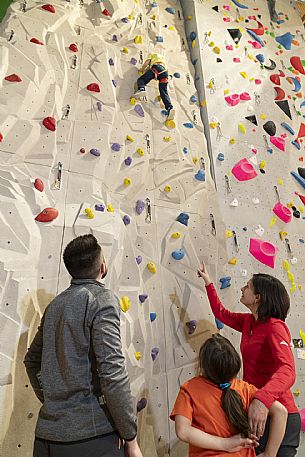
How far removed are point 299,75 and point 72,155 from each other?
9.47ft

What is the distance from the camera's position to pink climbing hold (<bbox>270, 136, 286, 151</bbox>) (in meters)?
3.86

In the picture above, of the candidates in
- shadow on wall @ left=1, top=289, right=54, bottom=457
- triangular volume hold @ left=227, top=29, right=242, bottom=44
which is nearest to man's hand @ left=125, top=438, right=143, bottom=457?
shadow on wall @ left=1, top=289, right=54, bottom=457

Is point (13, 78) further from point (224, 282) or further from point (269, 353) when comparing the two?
point (269, 353)

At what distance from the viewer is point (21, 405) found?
1.88m

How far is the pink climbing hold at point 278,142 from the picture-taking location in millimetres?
3859

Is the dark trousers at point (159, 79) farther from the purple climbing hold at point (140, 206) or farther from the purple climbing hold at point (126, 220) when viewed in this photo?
the purple climbing hold at point (126, 220)

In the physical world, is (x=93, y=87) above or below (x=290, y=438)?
above

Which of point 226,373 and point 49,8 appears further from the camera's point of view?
point 49,8

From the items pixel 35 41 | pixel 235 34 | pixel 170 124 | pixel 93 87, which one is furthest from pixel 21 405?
pixel 235 34

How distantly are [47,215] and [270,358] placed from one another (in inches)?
52.4

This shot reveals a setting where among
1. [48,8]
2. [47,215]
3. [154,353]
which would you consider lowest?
[154,353]

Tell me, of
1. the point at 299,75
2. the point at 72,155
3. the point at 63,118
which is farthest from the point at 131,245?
the point at 299,75

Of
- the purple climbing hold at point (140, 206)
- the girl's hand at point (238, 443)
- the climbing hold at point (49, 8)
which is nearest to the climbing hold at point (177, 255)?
the purple climbing hold at point (140, 206)

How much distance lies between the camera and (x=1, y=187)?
2.28 m
